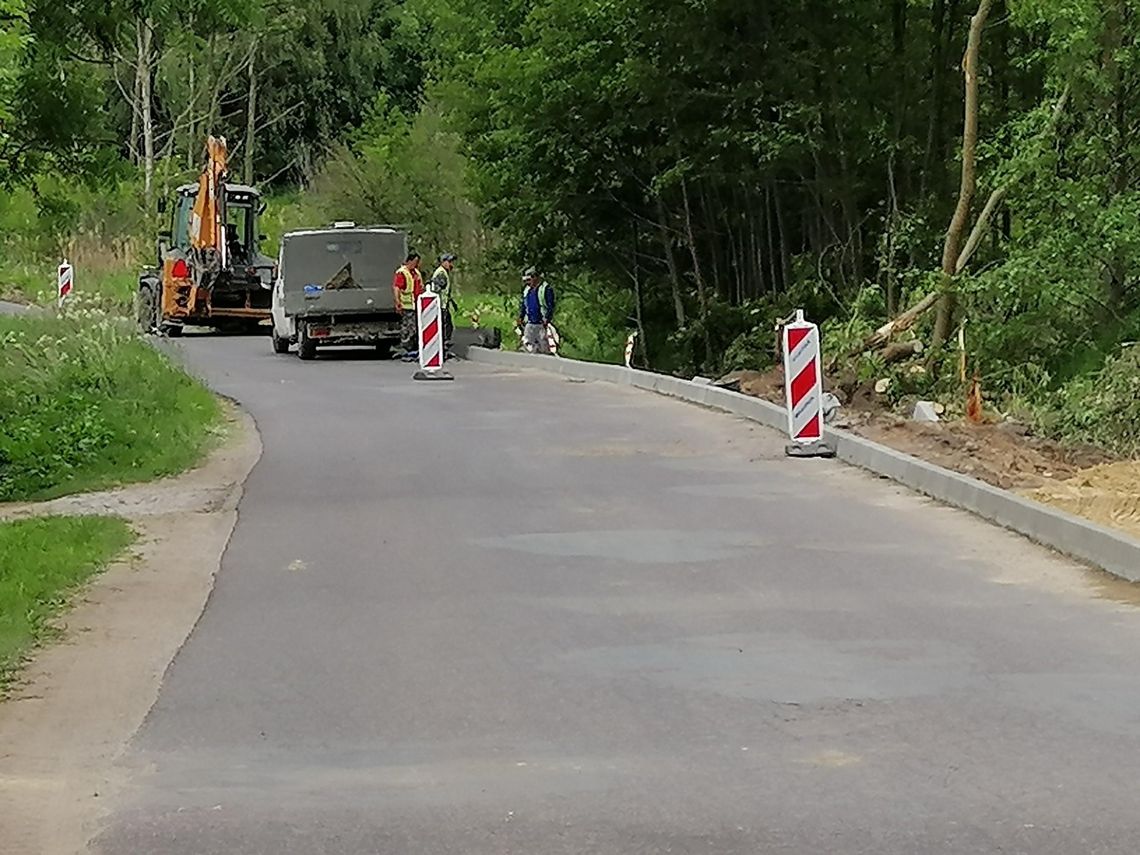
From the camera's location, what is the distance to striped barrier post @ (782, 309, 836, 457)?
17234 millimetres

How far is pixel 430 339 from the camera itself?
90.1 feet

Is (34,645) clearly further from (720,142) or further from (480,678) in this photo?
(720,142)

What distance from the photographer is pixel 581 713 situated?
8.02 m

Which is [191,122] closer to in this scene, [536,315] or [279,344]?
[279,344]

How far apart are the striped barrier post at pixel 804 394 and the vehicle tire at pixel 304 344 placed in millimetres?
16113

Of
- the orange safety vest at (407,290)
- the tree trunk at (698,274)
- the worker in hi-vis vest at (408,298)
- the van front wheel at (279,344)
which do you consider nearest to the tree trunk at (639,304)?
the tree trunk at (698,274)

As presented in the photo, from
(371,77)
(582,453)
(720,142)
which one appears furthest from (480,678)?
(371,77)

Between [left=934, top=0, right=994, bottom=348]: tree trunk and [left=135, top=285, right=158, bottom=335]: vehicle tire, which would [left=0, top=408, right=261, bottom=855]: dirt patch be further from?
[left=135, top=285, right=158, bottom=335]: vehicle tire

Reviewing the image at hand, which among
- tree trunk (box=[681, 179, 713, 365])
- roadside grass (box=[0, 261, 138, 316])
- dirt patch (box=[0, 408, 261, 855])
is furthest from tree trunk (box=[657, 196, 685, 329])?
dirt patch (box=[0, 408, 261, 855])

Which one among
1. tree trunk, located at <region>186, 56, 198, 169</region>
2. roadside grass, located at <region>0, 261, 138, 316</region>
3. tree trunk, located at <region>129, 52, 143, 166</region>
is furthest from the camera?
tree trunk, located at <region>186, 56, 198, 169</region>

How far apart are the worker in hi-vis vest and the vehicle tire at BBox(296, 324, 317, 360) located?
1624 mm

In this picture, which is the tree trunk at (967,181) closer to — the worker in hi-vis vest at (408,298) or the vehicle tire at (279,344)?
the worker in hi-vis vest at (408,298)

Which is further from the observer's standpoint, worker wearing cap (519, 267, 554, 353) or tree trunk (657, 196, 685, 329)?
tree trunk (657, 196, 685, 329)

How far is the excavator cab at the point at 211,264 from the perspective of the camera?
37.2 metres
